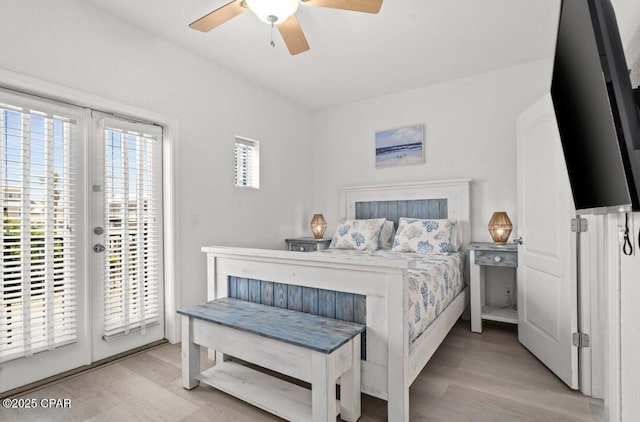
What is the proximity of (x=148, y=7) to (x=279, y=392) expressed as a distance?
9.13 ft

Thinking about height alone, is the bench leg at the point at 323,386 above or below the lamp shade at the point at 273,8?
below

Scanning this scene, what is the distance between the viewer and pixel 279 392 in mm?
1863

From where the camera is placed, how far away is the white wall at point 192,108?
7.18ft

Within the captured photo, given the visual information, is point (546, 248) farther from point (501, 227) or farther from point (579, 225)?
point (501, 227)

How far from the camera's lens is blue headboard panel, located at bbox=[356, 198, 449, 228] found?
3.70m

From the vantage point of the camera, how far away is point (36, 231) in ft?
7.13

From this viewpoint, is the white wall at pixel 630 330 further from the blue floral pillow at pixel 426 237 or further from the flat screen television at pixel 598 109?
the blue floral pillow at pixel 426 237

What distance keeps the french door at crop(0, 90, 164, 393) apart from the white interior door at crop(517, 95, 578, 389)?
10.1ft

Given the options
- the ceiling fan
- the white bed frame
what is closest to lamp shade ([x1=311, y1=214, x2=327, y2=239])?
the white bed frame

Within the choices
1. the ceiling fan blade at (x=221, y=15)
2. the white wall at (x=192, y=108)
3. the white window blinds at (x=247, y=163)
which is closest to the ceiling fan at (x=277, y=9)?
the ceiling fan blade at (x=221, y=15)

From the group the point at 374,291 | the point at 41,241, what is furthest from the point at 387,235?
the point at 41,241

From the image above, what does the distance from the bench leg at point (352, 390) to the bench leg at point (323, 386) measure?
208 mm

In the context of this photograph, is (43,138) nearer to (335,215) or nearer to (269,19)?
(269,19)

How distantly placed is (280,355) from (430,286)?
3.63 ft
